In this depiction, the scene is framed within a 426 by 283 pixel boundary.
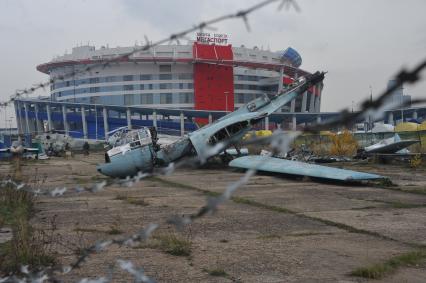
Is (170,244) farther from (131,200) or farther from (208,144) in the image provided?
(208,144)

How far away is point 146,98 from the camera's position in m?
86.6

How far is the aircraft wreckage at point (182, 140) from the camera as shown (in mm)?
15094

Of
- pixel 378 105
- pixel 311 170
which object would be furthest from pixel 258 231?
pixel 311 170

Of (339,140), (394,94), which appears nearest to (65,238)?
(394,94)

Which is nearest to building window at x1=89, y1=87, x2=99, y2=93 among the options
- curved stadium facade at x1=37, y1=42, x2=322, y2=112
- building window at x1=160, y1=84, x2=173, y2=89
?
curved stadium facade at x1=37, y1=42, x2=322, y2=112

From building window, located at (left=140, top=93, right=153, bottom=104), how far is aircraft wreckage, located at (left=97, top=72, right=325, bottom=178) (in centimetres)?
6870

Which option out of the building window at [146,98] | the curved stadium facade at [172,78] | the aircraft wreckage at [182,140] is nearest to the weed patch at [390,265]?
the aircraft wreckage at [182,140]

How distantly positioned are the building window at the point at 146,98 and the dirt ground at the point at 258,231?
7527 centimetres

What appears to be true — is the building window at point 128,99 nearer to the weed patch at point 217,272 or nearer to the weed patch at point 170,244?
the weed patch at point 170,244

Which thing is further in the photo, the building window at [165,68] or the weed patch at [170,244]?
the building window at [165,68]

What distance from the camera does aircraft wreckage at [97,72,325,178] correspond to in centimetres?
1509

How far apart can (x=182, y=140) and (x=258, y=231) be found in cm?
1097

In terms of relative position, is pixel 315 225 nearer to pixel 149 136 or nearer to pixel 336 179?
pixel 336 179

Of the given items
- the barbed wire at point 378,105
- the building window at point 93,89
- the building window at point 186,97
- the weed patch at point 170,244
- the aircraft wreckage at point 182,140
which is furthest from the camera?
the building window at point 186,97
